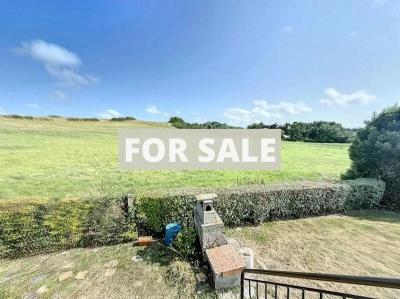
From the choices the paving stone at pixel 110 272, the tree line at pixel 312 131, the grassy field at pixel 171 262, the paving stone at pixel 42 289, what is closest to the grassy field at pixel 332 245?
the grassy field at pixel 171 262

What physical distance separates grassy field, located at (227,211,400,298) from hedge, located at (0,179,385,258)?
460 mm

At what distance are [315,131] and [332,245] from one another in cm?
3602

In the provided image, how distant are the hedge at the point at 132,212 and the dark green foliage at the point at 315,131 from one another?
→ 89.7ft

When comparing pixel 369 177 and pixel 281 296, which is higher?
pixel 369 177

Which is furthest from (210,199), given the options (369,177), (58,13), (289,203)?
(58,13)

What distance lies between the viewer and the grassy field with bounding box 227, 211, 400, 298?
439 centimetres

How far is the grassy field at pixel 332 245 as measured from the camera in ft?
14.4

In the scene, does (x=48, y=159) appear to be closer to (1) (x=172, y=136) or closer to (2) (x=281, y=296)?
(1) (x=172, y=136)

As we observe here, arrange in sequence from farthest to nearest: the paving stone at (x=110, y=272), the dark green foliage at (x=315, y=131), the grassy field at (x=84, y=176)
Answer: the dark green foliage at (x=315, y=131)
the grassy field at (x=84, y=176)
the paving stone at (x=110, y=272)

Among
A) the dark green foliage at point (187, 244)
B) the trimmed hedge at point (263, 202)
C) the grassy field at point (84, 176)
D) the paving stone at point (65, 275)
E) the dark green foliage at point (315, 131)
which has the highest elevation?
the dark green foliage at point (315, 131)

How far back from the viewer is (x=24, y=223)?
4801mm

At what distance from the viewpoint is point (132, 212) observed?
5391 millimetres

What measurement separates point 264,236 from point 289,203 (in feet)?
5.05

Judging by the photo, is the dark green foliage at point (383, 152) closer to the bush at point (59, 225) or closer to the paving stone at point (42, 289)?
the bush at point (59, 225)
